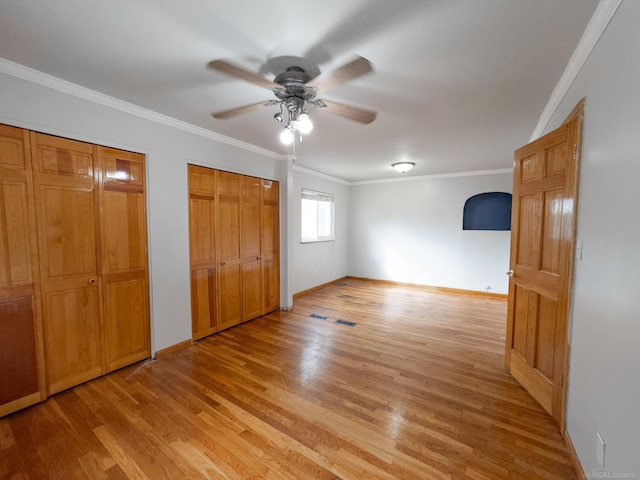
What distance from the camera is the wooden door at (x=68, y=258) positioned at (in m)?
2.08

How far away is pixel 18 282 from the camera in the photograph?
6.44 feet

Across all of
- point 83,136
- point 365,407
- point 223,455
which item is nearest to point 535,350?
point 365,407

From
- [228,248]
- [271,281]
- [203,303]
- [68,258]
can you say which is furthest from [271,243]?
[68,258]

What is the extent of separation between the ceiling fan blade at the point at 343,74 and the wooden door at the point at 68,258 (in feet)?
6.84

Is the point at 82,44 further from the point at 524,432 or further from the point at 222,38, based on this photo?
the point at 524,432

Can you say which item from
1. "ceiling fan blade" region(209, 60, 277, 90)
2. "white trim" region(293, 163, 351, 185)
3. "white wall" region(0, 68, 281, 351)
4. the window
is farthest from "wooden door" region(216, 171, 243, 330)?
"ceiling fan blade" region(209, 60, 277, 90)

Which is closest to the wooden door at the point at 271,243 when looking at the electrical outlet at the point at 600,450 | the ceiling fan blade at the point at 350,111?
the ceiling fan blade at the point at 350,111

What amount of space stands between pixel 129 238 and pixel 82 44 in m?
1.56

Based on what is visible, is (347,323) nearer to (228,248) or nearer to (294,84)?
(228,248)

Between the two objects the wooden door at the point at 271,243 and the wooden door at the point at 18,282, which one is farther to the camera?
the wooden door at the point at 271,243

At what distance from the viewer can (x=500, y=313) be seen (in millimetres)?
4305

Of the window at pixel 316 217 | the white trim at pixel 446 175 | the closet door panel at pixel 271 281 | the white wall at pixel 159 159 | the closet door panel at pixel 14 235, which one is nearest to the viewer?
the closet door panel at pixel 14 235

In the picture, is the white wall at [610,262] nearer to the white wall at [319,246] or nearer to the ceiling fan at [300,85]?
the ceiling fan at [300,85]

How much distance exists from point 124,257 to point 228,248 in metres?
1.19
